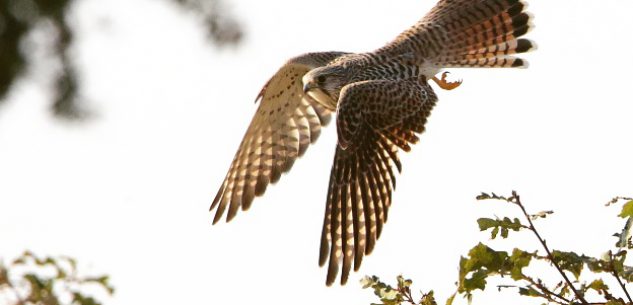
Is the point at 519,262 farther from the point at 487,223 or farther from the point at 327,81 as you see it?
the point at 327,81

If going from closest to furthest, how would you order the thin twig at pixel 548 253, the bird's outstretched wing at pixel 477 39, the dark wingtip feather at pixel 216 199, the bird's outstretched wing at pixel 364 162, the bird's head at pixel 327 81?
1. the thin twig at pixel 548 253
2. the bird's outstretched wing at pixel 364 162
3. the bird's head at pixel 327 81
4. the bird's outstretched wing at pixel 477 39
5. the dark wingtip feather at pixel 216 199

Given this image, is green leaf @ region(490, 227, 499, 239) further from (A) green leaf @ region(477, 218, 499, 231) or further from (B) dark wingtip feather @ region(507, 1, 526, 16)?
(B) dark wingtip feather @ region(507, 1, 526, 16)

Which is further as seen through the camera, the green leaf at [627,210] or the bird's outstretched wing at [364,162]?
the bird's outstretched wing at [364,162]

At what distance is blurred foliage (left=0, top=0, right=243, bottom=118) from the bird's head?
202 inches

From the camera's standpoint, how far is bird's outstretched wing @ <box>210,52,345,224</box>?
10.6m

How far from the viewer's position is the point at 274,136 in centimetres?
1068

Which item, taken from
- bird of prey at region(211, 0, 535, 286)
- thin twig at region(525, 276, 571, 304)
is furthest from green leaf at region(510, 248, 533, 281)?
bird of prey at region(211, 0, 535, 286)

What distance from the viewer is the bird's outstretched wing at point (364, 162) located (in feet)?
26.7

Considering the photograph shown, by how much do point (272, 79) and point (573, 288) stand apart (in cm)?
738

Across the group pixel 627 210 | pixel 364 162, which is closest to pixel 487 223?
pixel 627 210

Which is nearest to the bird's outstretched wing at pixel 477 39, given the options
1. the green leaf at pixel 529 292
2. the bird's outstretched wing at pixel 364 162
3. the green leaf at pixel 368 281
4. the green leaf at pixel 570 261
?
the bird's outstretched wing at pixel 364 162

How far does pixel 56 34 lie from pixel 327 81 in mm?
5380

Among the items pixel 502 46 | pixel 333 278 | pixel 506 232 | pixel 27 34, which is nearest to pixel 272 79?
pixel 502 46

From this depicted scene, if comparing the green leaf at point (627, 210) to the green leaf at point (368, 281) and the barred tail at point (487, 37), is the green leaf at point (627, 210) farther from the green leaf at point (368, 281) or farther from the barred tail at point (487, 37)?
the barred tail at point (487, 37)
